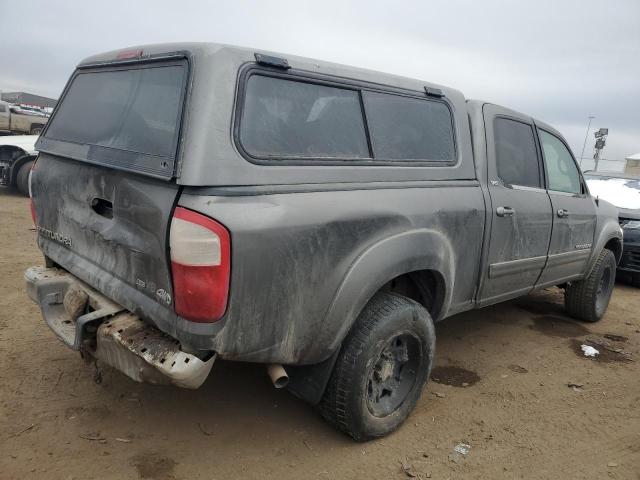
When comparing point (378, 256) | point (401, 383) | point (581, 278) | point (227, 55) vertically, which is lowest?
point (401, 383)

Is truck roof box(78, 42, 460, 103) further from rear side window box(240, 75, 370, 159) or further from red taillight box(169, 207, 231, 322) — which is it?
red taillight box(169, 207, 231, 322)

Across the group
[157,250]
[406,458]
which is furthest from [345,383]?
[157,250]

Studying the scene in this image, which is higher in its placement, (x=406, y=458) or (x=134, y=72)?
(x=134, y=72)

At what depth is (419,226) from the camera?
2.72 m

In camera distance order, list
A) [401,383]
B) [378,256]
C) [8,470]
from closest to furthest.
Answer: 1. [8,470]
2. [378,256]
3. [401,383]

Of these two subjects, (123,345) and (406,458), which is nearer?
(123,345)

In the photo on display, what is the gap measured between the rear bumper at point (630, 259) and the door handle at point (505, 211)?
4323 mm

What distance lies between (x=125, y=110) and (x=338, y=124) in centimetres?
108

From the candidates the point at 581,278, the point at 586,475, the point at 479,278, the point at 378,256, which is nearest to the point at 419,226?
the point at 378,256

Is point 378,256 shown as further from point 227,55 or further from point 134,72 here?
point 134,72

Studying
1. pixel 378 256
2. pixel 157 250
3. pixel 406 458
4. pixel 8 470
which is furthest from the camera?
pixel 406 458

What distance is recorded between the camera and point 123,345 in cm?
219

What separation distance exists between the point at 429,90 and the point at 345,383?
181cm

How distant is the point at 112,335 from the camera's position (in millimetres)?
2242
